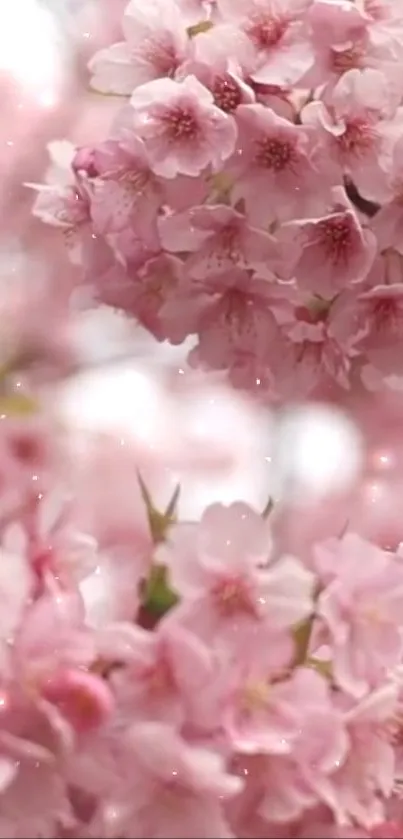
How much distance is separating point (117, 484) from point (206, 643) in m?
0.16

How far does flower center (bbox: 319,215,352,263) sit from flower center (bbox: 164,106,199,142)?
0.26 feet

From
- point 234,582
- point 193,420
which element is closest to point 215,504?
point 234,582

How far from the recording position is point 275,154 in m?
0.57

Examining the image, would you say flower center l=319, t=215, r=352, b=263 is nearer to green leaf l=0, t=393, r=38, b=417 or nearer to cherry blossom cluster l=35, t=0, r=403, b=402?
cherry blossom cluster l=35, t=0, r=403, b=402

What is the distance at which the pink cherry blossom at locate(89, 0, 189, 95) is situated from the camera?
0.57 metres

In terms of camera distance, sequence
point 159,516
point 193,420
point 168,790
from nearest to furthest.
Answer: point 168,790, point 159,516, point 193,420

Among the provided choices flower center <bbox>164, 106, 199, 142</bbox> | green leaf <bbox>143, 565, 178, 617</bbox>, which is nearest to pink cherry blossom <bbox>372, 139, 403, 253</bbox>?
flower center <bbox>164, 106, 199, 142</bbox>

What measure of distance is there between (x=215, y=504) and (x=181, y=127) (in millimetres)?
193

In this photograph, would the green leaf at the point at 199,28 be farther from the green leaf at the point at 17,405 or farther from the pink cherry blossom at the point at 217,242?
the green leaf at the point at 17,405

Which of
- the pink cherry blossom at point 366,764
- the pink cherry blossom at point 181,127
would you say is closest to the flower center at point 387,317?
the pink cherry blossom at point 181,127

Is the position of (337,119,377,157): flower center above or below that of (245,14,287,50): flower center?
below

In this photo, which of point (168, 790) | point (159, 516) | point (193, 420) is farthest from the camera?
point (193, 420)

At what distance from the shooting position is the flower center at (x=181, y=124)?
56cm

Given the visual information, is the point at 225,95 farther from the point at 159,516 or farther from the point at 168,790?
the point at 168,790
